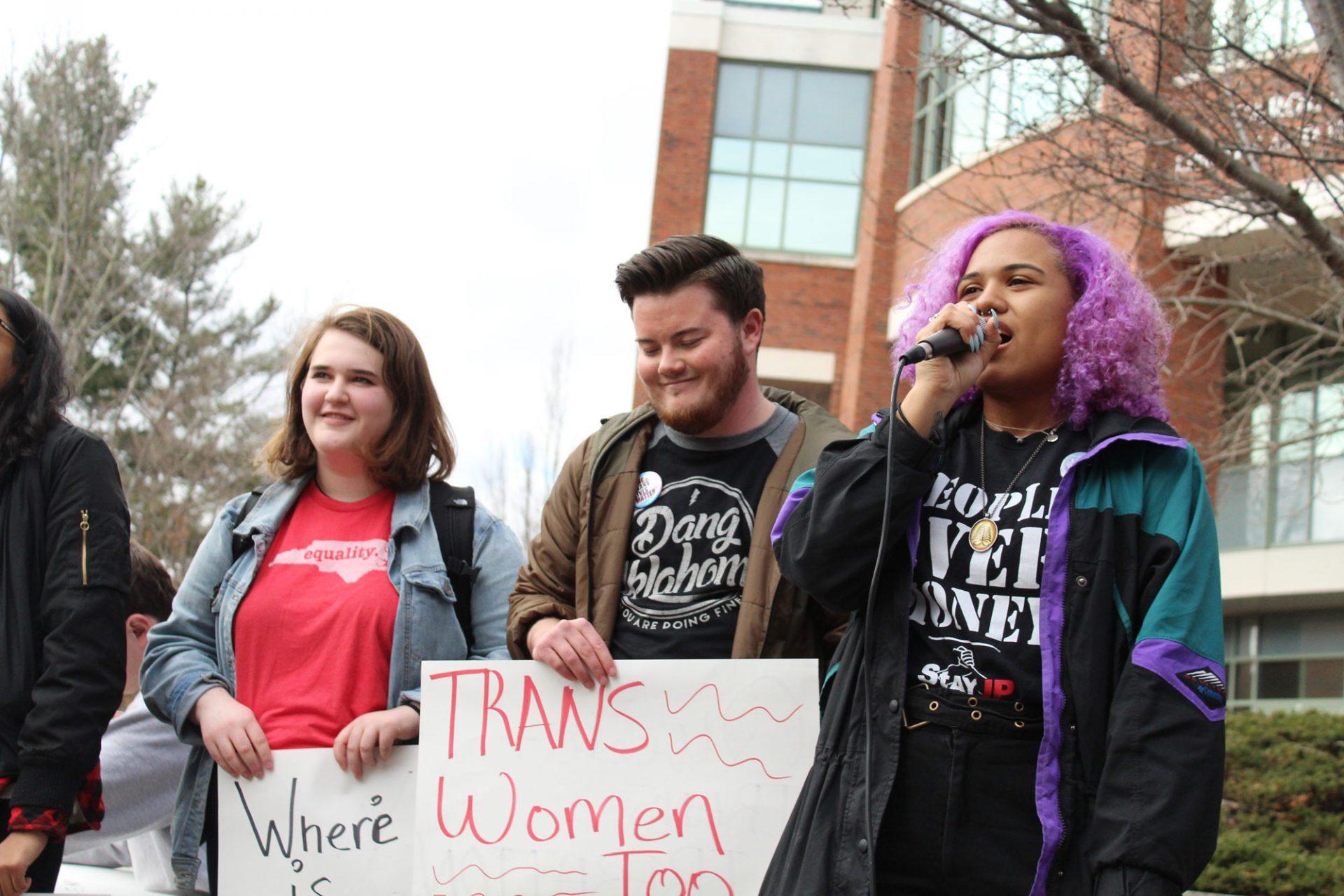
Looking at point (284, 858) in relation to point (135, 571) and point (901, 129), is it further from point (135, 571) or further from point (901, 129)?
point (901, 129)

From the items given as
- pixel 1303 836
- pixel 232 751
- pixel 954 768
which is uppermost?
pixel 954 768

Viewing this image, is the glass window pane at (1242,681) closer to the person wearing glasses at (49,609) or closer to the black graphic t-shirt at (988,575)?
the black graphic t-shirt at (988,575)

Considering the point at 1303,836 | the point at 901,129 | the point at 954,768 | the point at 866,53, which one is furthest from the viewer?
the point at 866,53

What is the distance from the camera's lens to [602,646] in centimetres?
308

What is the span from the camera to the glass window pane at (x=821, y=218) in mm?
20719

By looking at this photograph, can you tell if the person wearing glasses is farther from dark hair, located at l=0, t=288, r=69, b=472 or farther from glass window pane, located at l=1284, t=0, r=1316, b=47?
glass window pane, located at l=1284, t=0, r=1316, b=47

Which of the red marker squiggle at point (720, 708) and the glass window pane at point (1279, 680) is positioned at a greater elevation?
the red marker squiggle at point (720, 708)

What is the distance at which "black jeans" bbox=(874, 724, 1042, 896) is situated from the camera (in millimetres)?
2303

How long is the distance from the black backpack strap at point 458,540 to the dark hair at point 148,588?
52.1 inches

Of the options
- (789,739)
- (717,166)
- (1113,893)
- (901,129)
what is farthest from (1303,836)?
(717,166)

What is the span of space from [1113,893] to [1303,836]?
8.28m

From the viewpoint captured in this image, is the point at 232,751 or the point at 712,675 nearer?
the point at 712,675

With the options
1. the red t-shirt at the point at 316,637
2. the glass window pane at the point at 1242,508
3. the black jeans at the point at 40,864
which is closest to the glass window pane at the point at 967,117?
the glass window pane at the point at 1242,508

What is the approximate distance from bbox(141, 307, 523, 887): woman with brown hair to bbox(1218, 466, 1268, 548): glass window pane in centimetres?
1477
